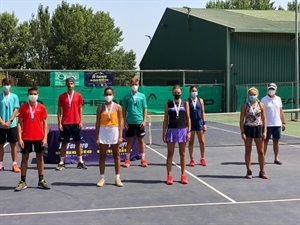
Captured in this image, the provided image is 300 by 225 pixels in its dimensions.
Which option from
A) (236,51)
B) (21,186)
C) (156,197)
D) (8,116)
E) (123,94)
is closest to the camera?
(156,197)

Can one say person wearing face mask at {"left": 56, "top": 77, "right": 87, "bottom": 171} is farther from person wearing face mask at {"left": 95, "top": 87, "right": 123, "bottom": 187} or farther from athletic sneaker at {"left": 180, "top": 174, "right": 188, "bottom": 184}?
athletic sneaker at {"left": 180, "top": 174, "right": 188, "bottom": 184}

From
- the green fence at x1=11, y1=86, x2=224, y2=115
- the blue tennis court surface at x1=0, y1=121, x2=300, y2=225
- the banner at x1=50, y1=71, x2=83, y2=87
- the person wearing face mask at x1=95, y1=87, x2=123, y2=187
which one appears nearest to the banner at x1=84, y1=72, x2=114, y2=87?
the banner at x1=50, y1=71, x2=83, y2=87

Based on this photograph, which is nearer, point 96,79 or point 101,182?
point 101,182

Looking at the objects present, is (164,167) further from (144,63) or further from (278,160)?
(144,63)

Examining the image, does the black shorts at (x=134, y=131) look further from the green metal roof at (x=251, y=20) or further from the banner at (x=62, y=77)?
the green metal roof at (x=251, y=20)

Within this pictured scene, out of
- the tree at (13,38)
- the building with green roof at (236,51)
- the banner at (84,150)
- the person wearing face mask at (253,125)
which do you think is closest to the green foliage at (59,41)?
the tree at (13,38)

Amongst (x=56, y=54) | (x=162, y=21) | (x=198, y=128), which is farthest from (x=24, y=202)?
(x=56, y=54)

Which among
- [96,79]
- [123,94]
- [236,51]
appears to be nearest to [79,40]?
[96,79]

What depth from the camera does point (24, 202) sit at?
22.6ft

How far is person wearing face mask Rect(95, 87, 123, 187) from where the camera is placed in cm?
788

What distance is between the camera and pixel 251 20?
35.0 meters

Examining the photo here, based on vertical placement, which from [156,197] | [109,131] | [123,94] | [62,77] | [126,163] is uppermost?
[62,77]

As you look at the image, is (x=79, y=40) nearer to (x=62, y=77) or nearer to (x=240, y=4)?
(x=62, y=77)

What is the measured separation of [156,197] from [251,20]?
3002cm
